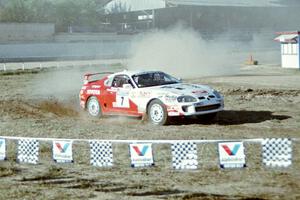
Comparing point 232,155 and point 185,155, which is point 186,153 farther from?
point 232,155

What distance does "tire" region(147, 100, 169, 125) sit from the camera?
1283 centimetres

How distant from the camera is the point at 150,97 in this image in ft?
43.1

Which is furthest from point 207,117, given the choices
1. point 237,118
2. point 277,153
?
point 277,153

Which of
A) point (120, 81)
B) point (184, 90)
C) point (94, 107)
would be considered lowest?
point (94, 107)

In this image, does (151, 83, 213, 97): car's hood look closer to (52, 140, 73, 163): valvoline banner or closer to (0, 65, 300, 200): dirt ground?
(0, 65, 300, 200): dirt ground

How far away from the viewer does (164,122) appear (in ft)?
42.2

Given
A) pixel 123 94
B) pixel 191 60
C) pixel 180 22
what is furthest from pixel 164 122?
pixel 180 22

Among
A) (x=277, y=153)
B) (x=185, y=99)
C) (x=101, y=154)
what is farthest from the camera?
(x=185, y=99)

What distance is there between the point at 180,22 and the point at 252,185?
68.2 metres

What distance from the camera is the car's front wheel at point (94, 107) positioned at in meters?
14.9

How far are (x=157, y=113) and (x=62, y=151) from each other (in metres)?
5.18

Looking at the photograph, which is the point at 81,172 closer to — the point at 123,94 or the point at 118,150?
the point at 118,150

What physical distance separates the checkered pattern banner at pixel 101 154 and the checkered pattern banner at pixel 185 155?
0.95 m

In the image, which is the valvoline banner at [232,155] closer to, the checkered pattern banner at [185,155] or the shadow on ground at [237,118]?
the checkered pattern banner at [185,155]
